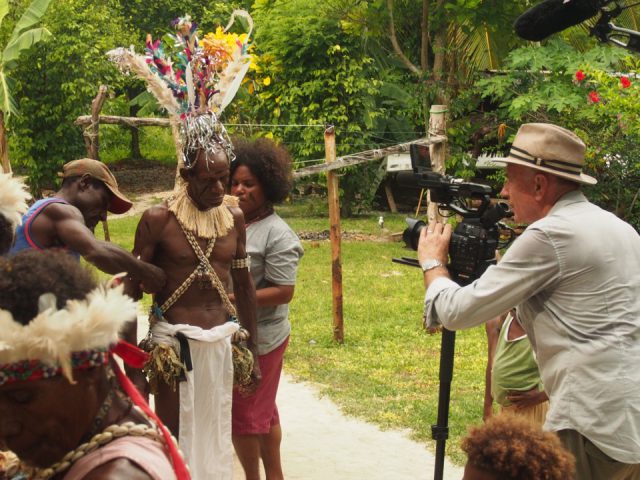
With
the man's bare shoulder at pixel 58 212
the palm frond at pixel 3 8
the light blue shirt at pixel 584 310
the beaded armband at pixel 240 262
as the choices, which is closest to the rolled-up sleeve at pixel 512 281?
the light blue shirt at pixel 584 310

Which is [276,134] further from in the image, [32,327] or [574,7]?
[32,327]

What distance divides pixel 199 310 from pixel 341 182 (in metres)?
13.1

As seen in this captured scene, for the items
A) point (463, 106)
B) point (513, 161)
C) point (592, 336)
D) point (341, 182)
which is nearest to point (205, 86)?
point (513, 161)

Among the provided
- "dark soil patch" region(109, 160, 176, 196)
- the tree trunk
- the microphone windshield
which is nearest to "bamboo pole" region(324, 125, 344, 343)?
the microphone windshield

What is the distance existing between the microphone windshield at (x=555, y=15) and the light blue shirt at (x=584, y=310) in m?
1.80

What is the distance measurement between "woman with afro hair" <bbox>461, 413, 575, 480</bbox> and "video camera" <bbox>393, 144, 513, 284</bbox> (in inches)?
42.2

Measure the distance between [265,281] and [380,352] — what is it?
13.0 feet

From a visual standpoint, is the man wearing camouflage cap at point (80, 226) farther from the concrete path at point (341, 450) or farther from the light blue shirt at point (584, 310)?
the concrete path at point (341, 450)

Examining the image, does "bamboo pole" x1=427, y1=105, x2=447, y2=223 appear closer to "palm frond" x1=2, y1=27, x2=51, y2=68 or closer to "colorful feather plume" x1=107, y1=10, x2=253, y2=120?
"colorful feather plume" x1=107, y1=10, x2=253, y2=120

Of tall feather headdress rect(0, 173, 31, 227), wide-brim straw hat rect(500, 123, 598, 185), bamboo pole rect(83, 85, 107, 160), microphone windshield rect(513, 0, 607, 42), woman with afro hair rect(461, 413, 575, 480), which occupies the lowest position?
woman with afro hair rect(461, 413, 575, 480)

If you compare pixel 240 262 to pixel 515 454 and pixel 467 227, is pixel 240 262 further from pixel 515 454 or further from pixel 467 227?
pixel 515 454

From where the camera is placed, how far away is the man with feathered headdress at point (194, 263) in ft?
13.3

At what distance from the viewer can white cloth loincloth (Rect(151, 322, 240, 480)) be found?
159 inches

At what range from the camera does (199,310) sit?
13.6 feet
